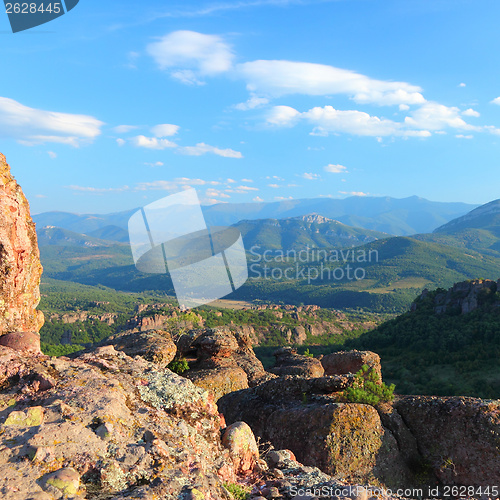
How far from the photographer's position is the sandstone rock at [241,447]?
6.32 m

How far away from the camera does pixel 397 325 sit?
187 ft

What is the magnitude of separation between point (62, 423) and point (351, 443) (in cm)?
670

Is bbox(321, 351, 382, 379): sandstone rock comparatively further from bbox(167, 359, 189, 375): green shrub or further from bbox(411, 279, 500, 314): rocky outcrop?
bbox(411, 279, 500, 314): rocky outcrop

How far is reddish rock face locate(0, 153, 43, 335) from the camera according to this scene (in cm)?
918

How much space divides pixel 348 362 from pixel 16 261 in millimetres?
15482

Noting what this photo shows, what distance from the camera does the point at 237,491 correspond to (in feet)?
17.4

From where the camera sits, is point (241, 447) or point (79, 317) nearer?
point (241, 447)

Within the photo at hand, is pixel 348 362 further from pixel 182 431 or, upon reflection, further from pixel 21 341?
pixel 21 341

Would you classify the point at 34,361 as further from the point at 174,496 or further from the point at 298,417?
the point at 298,417

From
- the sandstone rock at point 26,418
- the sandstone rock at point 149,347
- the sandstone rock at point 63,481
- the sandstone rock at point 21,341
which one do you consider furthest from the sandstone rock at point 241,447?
the sandstone rock at point 149,347

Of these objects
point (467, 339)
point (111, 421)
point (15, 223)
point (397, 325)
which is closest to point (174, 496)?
point (111, 421)

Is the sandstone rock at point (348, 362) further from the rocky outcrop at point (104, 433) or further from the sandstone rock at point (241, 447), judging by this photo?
the rocky outcrop at point (104, 433)

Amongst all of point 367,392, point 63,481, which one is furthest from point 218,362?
point 63,481

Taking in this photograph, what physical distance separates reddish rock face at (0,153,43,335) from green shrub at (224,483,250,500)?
7.02 metres
